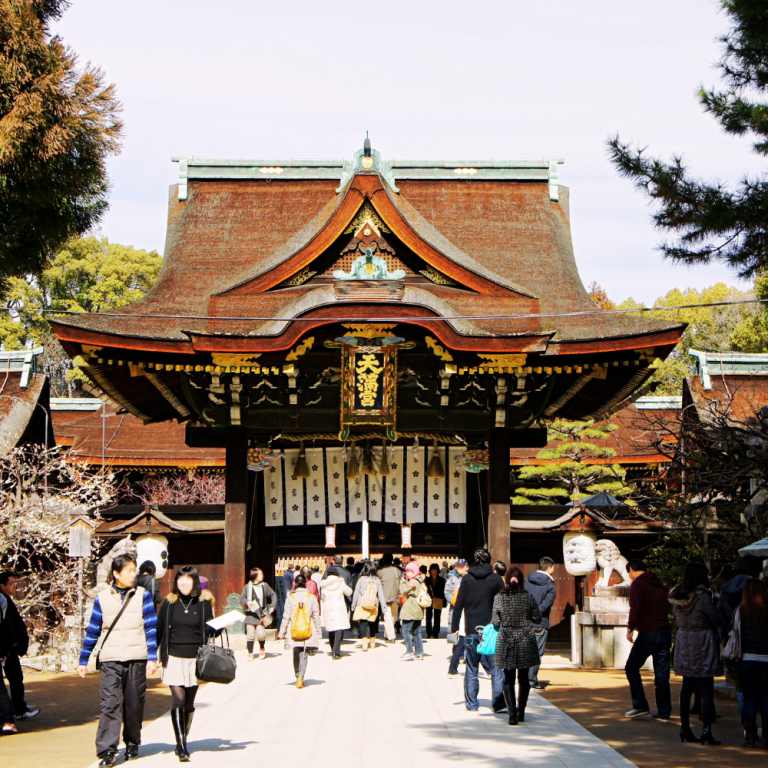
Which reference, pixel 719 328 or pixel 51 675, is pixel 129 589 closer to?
pixel 51 675

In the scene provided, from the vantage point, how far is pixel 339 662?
1479 cm

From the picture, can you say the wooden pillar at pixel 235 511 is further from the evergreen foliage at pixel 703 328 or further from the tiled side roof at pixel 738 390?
the evergreen foliage at pixel 703 328

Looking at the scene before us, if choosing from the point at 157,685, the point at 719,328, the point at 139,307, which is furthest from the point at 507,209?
the point at 719,328

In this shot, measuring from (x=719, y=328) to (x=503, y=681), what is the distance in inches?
1373

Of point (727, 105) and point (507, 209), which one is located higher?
point (507, 209)

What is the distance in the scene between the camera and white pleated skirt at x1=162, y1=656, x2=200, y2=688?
26.4 ft

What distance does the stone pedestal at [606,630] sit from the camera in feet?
47.9

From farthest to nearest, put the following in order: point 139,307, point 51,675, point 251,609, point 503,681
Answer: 1. point 139,307
2. point 251,609
3. point 51,675
4. point 503,681

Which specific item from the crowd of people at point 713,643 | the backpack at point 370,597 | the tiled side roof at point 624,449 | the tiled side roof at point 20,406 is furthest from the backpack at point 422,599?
the tiled side roof at point 624,449

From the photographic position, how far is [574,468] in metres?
25.2

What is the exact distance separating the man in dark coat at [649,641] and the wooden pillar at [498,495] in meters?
5.28

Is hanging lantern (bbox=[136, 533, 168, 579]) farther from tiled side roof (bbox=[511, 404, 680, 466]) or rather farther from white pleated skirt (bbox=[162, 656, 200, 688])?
tiled side roof (bbox=[511, 404, 680, 466])

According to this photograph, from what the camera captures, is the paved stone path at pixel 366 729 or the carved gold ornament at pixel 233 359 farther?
the carved gold ornament at pixel 233 359

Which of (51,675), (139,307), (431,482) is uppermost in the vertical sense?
(139,307)
